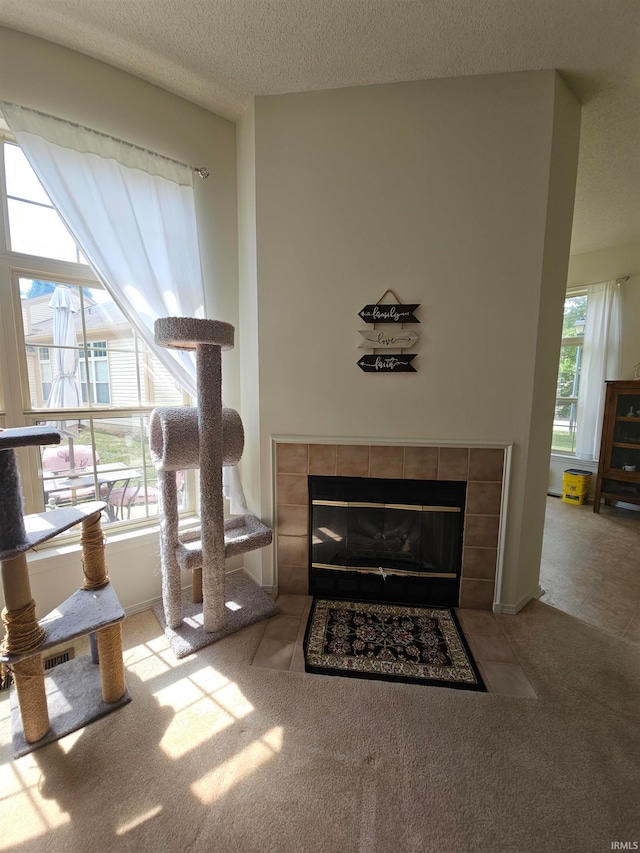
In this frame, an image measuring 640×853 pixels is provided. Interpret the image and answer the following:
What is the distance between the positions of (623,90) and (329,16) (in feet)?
5.00

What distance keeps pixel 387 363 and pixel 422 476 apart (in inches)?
25.8

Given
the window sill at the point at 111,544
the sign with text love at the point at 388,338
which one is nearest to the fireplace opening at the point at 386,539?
the sign with text love at the point at 388,338

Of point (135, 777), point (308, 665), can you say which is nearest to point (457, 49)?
point (308, 665)

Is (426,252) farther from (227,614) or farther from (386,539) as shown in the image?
(227,614)

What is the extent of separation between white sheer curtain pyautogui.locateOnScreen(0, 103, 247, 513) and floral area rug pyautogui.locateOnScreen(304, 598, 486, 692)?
150cm

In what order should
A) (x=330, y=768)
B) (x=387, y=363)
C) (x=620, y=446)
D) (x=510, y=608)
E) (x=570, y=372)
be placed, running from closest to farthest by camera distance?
(x=330, y=768) < (x=387, y=363) < (x=510, y=608) < (x=620, y=446) < (x=570, y=372)

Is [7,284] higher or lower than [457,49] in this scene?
lower

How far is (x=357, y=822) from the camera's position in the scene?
3.43ft

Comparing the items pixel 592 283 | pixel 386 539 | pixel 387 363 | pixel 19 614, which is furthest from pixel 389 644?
pixel 592 283

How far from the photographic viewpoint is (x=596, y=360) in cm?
377

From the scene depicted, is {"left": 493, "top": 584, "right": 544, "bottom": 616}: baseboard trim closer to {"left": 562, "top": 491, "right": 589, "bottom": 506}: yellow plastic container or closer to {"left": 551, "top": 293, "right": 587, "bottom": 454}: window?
{"left": 562, "top": 491, "right": 589, "bottom": 506}: yellow plastic container

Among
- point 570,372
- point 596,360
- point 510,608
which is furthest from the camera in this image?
point 570,372

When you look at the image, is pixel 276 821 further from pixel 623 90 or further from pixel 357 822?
pixel 623 90

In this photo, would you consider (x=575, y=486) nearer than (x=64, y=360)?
No
